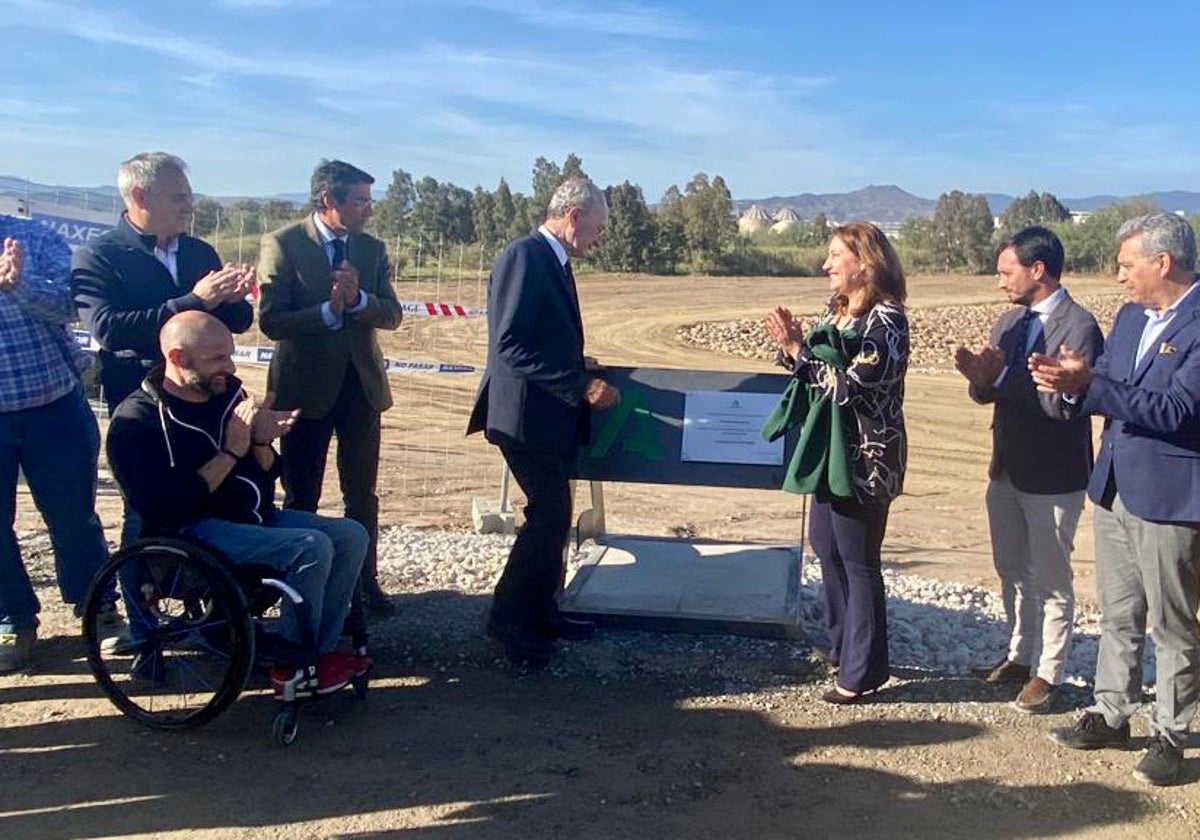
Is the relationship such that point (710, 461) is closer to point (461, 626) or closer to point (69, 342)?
point (461, 626)

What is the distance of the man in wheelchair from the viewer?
4.50 m

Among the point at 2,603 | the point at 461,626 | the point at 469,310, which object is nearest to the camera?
the point at 2,603

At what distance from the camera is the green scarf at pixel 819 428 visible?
15.3 ft

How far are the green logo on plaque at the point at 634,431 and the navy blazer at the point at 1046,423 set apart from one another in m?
1.70

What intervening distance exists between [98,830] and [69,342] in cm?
240

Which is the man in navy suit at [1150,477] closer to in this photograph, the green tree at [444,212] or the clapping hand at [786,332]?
the clapping hand at [786,332]

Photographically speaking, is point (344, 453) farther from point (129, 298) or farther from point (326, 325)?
point (129, 298)

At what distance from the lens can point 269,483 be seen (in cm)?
488

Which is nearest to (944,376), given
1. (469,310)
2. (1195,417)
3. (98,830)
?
(469,310)

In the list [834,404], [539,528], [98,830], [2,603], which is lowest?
[98,830]

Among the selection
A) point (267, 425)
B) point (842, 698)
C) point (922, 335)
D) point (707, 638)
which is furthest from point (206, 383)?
point (922, 335)

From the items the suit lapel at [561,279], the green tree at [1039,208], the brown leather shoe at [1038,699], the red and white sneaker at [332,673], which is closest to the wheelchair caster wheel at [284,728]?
the red and white sneaker at [332,673]

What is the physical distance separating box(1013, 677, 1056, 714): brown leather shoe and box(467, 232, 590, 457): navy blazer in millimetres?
2242

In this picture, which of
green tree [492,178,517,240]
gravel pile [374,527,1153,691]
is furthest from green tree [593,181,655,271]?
gravel pile [374,527,1153,691]
